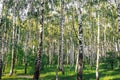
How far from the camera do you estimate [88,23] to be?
70.4m

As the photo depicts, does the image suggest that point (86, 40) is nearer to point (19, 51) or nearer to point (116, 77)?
point (19, 51)

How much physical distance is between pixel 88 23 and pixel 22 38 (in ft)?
75.7

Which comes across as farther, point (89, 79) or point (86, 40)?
point (86, 40)

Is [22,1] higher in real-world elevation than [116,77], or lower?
higher

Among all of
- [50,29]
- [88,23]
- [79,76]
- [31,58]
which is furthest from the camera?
[50,29]

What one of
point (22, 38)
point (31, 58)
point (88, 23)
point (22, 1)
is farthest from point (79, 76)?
point (22, 38)

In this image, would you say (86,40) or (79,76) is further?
(86,40)

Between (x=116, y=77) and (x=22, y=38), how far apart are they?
52065 millimetres

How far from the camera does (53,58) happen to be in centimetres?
7206

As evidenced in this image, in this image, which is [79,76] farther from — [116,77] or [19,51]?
[19,51]

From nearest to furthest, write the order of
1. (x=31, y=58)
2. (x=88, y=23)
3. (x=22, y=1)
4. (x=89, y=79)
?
(x=89, y=79) → (x=31, y=58) → (x=22, y=1) → (x=88, y=23)

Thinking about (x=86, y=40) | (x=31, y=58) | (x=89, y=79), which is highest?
(x=86, y=40)

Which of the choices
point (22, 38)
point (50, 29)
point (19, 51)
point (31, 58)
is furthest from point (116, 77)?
point (22, 38)

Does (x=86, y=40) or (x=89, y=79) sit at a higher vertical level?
(x=86, y=40)
